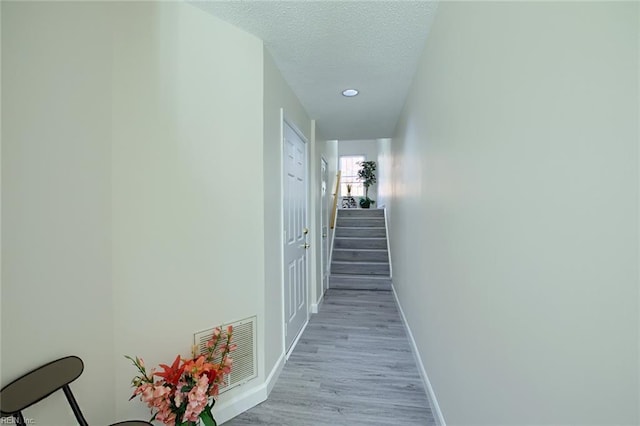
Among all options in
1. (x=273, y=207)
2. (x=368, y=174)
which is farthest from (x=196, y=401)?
(x=368, y=174)

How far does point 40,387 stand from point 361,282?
13.8 feet

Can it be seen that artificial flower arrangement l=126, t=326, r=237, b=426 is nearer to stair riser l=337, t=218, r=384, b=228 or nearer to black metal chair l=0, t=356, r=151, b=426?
black metal chair l=0, t=356, r=151, b=426

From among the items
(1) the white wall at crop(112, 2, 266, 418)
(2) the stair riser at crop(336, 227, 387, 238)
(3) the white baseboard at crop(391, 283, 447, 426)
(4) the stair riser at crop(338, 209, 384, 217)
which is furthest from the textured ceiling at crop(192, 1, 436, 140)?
(4) the stair riser at crop(338, 209, 384, 217)

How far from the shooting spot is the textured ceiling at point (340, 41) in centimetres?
163

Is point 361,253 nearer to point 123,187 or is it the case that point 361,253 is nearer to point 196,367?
point 196,367

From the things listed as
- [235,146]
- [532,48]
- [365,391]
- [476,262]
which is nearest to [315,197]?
[235,146]

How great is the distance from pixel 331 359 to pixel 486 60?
2.48 m

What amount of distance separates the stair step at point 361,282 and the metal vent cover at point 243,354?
3048 mm

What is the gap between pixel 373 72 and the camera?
2379 mm

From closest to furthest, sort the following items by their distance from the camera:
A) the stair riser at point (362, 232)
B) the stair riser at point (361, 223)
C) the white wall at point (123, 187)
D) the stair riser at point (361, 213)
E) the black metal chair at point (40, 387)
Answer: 1. the black metal chair at point (40, 387)
2. the white wall at point (123, 187)
3. the stair riser at point (362, 232)
4. the stair riser at point (361, 223)
5. the stair riser at point (361, 213)

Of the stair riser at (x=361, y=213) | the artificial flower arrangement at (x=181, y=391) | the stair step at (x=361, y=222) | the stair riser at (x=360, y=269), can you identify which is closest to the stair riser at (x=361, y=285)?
the stair riser at (x=360, y=269)

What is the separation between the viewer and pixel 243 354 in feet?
6.17

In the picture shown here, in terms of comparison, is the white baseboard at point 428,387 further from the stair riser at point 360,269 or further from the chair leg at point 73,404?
the stair riser at point 360,269

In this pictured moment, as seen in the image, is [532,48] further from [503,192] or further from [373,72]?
[373,72]
